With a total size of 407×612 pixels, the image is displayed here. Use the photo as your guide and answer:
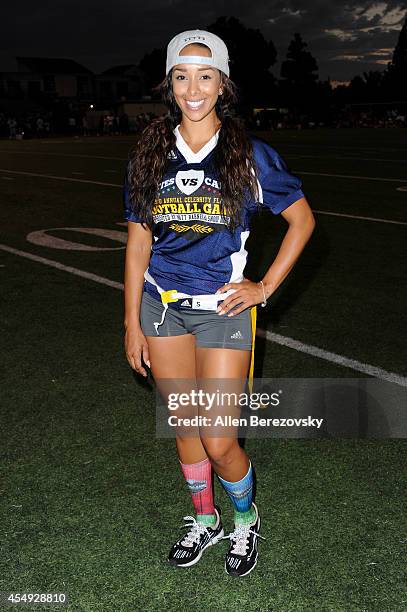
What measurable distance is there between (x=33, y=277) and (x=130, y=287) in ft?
16.0

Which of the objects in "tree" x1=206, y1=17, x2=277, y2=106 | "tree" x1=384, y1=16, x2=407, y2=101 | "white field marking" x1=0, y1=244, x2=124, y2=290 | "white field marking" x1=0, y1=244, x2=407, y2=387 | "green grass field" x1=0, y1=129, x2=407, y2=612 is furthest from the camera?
"tree" x1=384, y1=16, x2=407, y2=101

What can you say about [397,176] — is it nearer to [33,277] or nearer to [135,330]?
[33,277]

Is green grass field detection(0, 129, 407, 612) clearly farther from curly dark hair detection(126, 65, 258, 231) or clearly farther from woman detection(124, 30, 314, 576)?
curly dark hair detection(126, 65, 258, 231)

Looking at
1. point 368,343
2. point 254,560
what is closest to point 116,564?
point 254,560

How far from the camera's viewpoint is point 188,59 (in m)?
2.60

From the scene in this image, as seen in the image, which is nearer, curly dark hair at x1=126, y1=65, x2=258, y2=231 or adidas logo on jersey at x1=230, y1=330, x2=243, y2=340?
curly dark hair at x1=126, y1=65, x2=258, y2=231

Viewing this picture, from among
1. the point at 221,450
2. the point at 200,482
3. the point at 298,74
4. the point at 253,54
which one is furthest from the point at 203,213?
the point at 298,74

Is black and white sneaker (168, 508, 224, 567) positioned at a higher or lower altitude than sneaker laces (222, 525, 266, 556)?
lower

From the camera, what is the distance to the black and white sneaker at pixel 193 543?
295 cm

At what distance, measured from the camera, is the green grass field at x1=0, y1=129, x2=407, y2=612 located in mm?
2828

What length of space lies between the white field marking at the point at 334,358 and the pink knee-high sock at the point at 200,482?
6.70 ft

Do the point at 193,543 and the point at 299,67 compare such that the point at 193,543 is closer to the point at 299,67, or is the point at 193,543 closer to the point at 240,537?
the point at 240,537

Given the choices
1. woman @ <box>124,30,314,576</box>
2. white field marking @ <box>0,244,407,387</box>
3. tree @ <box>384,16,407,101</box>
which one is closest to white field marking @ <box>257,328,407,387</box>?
white field marking @ <box>0,244,407,387</box>

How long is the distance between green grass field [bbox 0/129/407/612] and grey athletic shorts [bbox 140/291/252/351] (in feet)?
3.23
